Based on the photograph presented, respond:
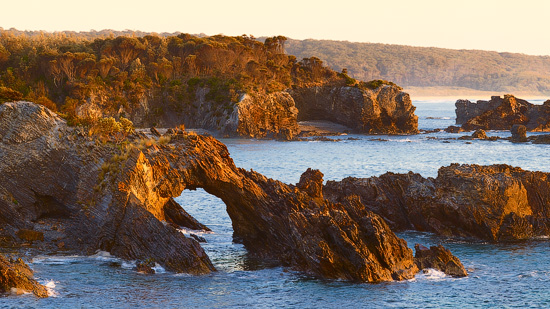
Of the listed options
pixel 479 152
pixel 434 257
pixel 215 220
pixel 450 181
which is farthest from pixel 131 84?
pixel 434 257

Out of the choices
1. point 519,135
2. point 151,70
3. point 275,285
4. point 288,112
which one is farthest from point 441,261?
point 151,70

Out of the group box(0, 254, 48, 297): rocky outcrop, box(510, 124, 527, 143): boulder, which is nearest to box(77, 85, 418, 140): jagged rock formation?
box(510, 124, 527, 143): boulder

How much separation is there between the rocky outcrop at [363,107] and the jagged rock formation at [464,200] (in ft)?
290

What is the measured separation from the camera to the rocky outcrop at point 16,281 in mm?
22812

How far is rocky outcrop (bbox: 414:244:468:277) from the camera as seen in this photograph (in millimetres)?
27094

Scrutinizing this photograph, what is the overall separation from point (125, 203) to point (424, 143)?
87312 millimetres

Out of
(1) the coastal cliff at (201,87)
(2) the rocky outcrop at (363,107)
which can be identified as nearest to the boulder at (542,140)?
(1) the coastal cliff at (201,87)

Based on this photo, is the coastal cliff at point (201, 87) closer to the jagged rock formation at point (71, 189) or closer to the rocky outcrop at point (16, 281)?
the jagged rock formation at point (71, 189)

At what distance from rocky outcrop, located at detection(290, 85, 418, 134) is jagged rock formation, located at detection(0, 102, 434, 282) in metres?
97.0

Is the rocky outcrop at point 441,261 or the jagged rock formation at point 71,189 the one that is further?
the jagged rock formation at point 71,189

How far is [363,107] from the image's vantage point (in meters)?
126

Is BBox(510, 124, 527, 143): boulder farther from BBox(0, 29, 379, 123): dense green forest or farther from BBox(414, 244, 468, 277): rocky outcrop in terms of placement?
BBox(414, 244, 468, 277): rocky outcrop

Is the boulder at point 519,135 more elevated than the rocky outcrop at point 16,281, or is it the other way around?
the boulder at point 519,135

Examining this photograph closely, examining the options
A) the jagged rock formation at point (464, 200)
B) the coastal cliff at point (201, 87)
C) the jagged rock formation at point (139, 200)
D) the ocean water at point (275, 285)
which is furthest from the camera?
the coastal cliff at point (201, 87)
